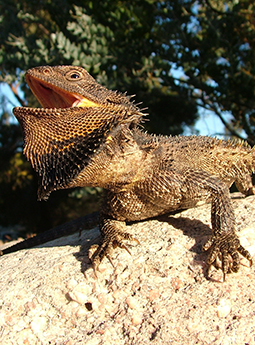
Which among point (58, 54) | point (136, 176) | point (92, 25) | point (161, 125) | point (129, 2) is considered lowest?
point (161, 125)

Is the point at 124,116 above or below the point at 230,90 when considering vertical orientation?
above

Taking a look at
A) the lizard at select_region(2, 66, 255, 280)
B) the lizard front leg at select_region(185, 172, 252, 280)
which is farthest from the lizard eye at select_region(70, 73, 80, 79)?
the lizard front leg at select_region(185, 172, 252, 280)

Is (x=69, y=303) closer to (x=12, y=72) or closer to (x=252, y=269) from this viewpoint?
(x=252, y=269)

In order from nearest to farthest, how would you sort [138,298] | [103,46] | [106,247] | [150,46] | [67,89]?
[138,298]
[67,89]
[106,247]
[103,46]
[150,46]

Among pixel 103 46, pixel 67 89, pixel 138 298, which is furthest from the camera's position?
pixel 103 46

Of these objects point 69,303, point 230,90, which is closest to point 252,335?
point 69,303

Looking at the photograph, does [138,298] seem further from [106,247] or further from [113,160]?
[113,160]

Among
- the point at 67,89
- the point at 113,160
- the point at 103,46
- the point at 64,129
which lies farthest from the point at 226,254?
the point at 103,46
